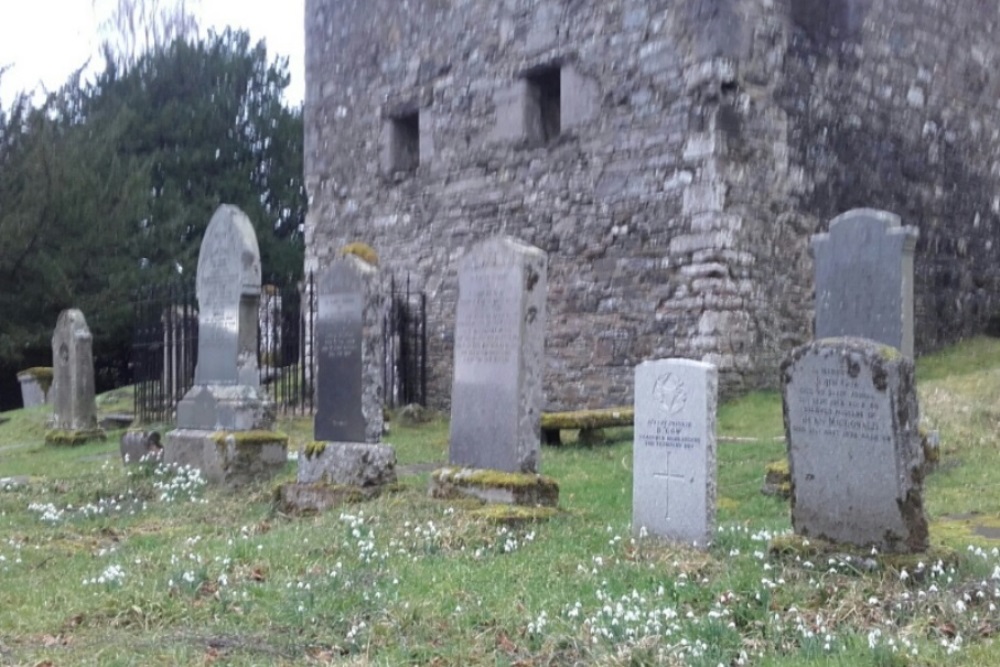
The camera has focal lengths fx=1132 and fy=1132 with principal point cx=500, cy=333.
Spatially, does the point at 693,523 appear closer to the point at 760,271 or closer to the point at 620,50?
the point at 760,271

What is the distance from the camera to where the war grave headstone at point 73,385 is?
1388 centimetres

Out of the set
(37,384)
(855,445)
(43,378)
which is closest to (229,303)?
(855,445)

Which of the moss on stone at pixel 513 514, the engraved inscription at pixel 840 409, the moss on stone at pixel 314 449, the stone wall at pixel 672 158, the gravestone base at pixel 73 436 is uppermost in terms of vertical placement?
the stone wall at pixel 672 158

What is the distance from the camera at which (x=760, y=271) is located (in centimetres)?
1174

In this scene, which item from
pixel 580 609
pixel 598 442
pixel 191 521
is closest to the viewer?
pixel 580 609

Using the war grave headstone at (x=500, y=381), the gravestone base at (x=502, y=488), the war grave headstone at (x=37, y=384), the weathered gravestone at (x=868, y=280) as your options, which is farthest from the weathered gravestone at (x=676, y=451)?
the war grave headstone at (x=37, y=384)

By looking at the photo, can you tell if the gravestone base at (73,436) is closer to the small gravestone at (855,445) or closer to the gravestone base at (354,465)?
Answer: the gravestone base at (354,465)

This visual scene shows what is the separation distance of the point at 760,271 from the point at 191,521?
Result: 259 inches

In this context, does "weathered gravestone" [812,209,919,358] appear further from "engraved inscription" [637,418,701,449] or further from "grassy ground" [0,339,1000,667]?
"engraved inscription" [637,418,701,449]

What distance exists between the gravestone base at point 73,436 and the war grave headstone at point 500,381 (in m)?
7.92

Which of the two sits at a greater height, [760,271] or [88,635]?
[760,271]

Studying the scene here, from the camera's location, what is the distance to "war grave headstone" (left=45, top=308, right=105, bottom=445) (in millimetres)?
13875

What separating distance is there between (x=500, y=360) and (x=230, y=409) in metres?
3.36

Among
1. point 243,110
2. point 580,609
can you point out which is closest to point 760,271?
point 580,609
